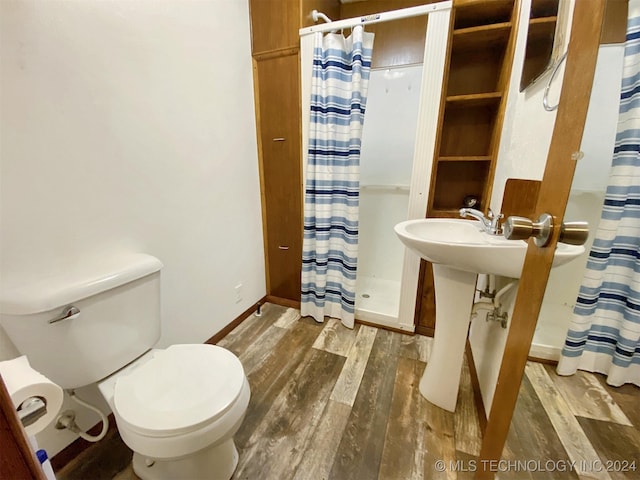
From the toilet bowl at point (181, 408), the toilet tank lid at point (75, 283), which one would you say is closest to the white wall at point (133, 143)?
the toilet tank lid at point (75, 283)

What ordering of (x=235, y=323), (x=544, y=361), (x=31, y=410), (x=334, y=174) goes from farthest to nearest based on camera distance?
1. (x=235, y=323)
2. (x=334, y=174)
3. (x=544, y=361)
4. (x=31, y=410)

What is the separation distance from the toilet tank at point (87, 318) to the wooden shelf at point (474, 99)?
170cm

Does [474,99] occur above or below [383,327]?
above

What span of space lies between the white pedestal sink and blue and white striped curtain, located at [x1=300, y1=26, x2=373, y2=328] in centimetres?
55

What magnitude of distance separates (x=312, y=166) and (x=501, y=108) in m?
1.07

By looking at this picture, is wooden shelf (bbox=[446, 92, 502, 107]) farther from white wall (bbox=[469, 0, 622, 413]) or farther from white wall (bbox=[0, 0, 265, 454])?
white wall (bbox=[0, 0, 265, 454])

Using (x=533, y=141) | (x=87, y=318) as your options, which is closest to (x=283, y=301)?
(x=87, y=318)

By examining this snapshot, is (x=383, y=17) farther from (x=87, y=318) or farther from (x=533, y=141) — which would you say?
(x=87, y=318)

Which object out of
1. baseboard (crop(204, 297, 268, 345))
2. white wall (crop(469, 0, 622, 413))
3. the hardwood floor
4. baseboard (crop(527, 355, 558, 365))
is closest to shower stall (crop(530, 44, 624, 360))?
white wall (crop(469, 0, 622, 413))

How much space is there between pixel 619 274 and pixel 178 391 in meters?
1.26

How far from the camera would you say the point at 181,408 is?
0.81 metres

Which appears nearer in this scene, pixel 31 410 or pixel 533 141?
pixel 31 410

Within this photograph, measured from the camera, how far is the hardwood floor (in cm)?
65

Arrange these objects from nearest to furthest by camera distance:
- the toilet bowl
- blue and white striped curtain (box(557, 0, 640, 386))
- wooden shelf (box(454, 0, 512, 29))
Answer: blue and white striped curtain (box(557, 0, 640, 386)) < the toilet bowl < wooden shelf (box(454, 0, 512, 29))
